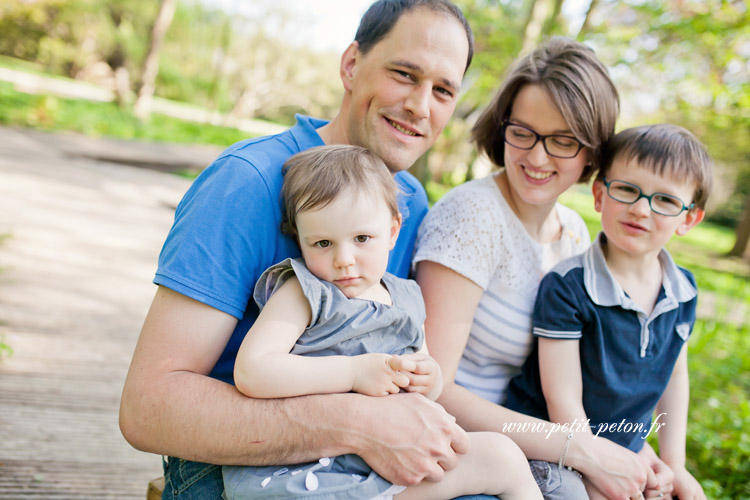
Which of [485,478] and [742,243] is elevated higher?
[485,478]

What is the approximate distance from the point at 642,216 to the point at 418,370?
3.26 feet

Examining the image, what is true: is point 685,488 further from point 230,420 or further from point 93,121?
point 93,121

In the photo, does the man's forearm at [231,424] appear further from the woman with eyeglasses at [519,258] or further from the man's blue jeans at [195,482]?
the woman with eyeglasses at [519,258]

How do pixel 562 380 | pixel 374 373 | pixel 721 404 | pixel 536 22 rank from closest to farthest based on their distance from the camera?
1. pixel 374 373
2. pixel 562 380
3. pixel 721 404
4. pixel 536 22

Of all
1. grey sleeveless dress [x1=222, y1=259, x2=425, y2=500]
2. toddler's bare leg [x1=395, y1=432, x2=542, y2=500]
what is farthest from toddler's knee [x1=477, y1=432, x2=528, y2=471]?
grey sleeveless dress [x1=222, y1=259, x2=425, y2=500]

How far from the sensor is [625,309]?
1961 mm

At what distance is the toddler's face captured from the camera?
154 cm

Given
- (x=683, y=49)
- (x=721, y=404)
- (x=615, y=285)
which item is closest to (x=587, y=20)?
(x=683, y=49)

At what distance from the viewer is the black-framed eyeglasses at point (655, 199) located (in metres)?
1.98

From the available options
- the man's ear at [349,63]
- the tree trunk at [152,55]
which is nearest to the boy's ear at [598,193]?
the man's ear at [349,63]

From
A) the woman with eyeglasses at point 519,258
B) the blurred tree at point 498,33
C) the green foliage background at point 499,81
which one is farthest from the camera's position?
the blurred tree at point 498,33

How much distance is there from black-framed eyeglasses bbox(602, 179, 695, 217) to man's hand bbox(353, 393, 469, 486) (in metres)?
1.04

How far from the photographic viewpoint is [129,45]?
21.5m

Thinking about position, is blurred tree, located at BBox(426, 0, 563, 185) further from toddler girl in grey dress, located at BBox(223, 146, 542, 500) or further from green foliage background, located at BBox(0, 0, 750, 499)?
toddler girl in grey dress, located at BBox(223, 146, 542, 500)
